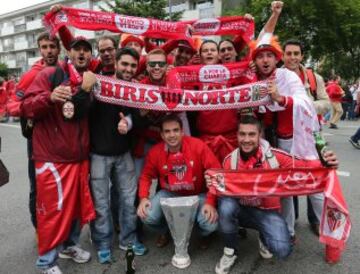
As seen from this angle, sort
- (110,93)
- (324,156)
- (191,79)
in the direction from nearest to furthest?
(324,156) < (110,93) < (191,79)

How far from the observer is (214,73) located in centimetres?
396

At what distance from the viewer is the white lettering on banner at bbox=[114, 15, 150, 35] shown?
4230 mm

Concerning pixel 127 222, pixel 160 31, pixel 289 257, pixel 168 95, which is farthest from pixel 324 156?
pixel 160 31

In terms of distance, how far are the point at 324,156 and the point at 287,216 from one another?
33.5 inches

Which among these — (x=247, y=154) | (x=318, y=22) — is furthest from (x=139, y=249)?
(x=318, y=22)

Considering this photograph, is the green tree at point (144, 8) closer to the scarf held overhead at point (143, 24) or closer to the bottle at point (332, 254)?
the scarf held overhead at point (143, 24)

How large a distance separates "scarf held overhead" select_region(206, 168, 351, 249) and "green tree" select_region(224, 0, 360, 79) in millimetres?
21125

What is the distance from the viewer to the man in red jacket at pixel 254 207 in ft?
11.2

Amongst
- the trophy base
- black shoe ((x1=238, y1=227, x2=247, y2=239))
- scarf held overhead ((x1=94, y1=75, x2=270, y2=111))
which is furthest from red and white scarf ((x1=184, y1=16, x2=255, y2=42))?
the trophy base

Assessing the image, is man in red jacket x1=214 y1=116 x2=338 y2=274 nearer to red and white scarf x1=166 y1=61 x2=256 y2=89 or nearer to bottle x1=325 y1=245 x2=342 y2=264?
bottle x1=325 y1=245 x2=342 y2=264

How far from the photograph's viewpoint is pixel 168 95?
12.0 feet

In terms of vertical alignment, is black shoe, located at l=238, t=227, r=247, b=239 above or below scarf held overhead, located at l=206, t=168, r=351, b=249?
below

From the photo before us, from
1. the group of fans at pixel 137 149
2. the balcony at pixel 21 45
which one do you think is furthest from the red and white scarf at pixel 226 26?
the balcony at pixel 21 45

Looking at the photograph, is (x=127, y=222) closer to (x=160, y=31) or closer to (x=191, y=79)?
(x=191, y=79)
